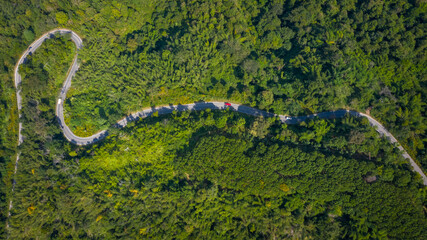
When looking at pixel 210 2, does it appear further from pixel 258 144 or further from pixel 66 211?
pixel 66 211

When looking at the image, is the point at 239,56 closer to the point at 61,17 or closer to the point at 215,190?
the point at 215,190

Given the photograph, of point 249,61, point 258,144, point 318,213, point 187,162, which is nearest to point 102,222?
point 187,162

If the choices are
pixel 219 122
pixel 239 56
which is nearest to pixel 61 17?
pixel 239 56

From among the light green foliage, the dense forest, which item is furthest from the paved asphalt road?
the light green foliage

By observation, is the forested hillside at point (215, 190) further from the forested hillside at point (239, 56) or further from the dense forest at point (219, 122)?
the forested hillside at point (239, 56)

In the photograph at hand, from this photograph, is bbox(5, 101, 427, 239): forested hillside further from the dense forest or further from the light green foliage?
the light green foliage

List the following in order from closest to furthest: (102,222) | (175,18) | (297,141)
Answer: (102,222), (297,141), (175,18)

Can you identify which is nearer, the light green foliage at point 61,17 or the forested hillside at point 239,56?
the forested hillside at point 239,56

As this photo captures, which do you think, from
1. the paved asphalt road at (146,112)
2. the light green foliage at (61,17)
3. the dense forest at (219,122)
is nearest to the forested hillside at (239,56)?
the light green foliage at (61,17)
